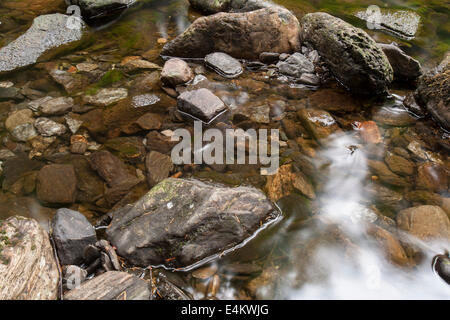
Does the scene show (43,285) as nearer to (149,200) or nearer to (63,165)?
(149,200)

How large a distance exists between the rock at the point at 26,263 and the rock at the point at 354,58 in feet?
15.8

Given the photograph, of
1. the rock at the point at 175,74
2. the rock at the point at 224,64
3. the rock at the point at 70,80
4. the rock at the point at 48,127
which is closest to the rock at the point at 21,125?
the rock at the point at 48,127

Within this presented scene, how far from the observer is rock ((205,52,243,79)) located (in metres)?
5.66

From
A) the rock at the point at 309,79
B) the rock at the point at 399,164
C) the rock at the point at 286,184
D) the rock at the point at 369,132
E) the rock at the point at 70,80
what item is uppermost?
the rock at the point at 309,79

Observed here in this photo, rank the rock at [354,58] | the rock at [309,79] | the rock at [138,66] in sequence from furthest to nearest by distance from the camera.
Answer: the rock at [138,66] → the rock at [309,79] → the rock at [354,58]

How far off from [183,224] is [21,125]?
3.30 meters

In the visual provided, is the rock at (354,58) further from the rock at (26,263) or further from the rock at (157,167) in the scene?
the rock at (26,263)

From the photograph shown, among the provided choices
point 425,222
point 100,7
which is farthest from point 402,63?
point 100,7

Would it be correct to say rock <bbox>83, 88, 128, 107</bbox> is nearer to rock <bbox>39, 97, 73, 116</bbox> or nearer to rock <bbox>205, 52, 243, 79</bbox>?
rock <bbox>39, 97, 73, 116</bbox>

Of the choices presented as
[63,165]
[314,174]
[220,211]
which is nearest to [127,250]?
[220,211]

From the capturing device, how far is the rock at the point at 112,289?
2238 mm

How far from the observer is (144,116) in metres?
4.62

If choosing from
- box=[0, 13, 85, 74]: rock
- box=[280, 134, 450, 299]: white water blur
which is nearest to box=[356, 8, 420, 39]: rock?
box=[280, 134, 450, 299]: white water blur

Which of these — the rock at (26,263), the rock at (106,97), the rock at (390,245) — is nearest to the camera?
the rock at (26,263)
